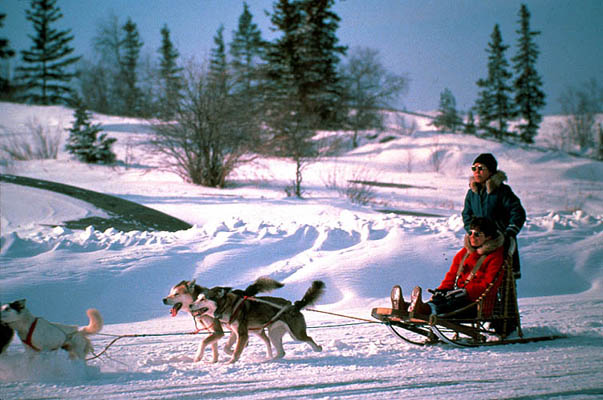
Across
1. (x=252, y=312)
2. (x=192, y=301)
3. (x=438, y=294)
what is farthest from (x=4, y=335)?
(x=438, y=294)

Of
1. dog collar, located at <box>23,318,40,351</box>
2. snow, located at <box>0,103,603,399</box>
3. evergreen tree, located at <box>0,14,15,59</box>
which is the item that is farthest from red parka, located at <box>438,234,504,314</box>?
evergreen tree, located at <box>0,14,15,59</box>

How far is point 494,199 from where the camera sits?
452 centimetres

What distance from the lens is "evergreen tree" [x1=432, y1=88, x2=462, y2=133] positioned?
128 feet

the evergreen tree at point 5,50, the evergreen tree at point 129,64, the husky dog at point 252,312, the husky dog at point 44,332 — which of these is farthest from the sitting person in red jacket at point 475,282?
the evergreen tree at point 129,64

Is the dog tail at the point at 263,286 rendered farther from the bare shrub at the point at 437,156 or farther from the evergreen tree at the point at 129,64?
the evergreen tree at the point at 129,64

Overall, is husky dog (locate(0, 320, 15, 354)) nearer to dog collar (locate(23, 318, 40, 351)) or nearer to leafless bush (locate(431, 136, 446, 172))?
dog collar (locate(23, 318, 40, 351))

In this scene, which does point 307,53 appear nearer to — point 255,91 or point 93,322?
point 255,91

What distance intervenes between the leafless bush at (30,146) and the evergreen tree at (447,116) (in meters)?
31.2

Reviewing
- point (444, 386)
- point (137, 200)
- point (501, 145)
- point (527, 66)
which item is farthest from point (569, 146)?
point (444, 386)

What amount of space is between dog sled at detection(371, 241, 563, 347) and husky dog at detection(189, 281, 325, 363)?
31.4 inches

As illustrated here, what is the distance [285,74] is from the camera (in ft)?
110

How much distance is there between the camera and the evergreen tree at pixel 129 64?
144ft

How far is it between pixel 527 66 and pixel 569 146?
Answer: 9.39 m

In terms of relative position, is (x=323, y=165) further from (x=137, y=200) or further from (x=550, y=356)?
(x=550, y=356)
